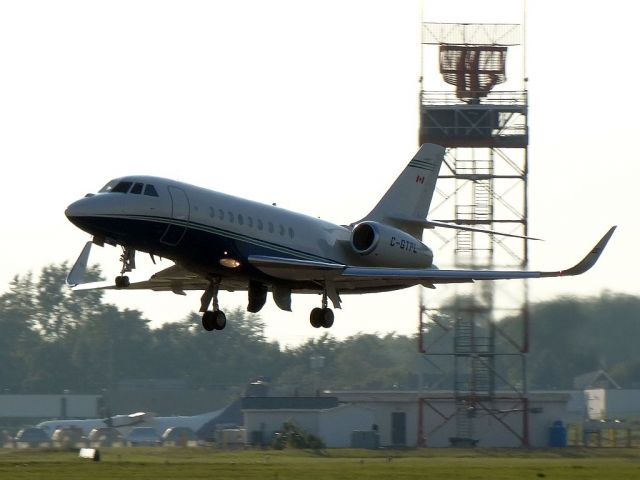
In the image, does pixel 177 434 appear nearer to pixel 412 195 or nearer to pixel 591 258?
pixel 412 195

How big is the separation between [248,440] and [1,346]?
55.6 metres

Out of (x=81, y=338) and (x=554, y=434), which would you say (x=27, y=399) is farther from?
(x=554, y=434)

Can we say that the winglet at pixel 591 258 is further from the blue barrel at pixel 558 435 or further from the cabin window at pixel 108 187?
the blue barrel at pixel 558 435

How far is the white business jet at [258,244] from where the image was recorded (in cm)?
3950

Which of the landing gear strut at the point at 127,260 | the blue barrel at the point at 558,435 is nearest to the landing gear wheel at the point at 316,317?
the landing gear strut at the point at 127,260

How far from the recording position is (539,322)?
69562mm

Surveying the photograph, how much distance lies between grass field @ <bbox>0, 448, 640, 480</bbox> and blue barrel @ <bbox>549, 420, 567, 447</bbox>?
7.11 meters

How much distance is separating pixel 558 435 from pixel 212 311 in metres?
29.9

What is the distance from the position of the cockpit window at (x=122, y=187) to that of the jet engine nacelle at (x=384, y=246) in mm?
8433

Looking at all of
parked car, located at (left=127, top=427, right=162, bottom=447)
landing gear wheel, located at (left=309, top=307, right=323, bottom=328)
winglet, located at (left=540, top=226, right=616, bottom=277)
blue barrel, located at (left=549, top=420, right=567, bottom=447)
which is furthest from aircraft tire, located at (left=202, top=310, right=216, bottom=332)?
parked car, located at (left=127, top=427, right=162, bottom=447)

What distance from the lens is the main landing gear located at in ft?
140

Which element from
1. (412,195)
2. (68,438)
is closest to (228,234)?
(412,195)

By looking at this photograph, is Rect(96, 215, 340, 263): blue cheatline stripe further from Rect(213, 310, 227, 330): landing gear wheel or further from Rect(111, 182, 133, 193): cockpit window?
Rect(213, 310, 227, 330): landing gear wheel

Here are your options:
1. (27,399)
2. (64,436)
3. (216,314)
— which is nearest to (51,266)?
(27,399)
